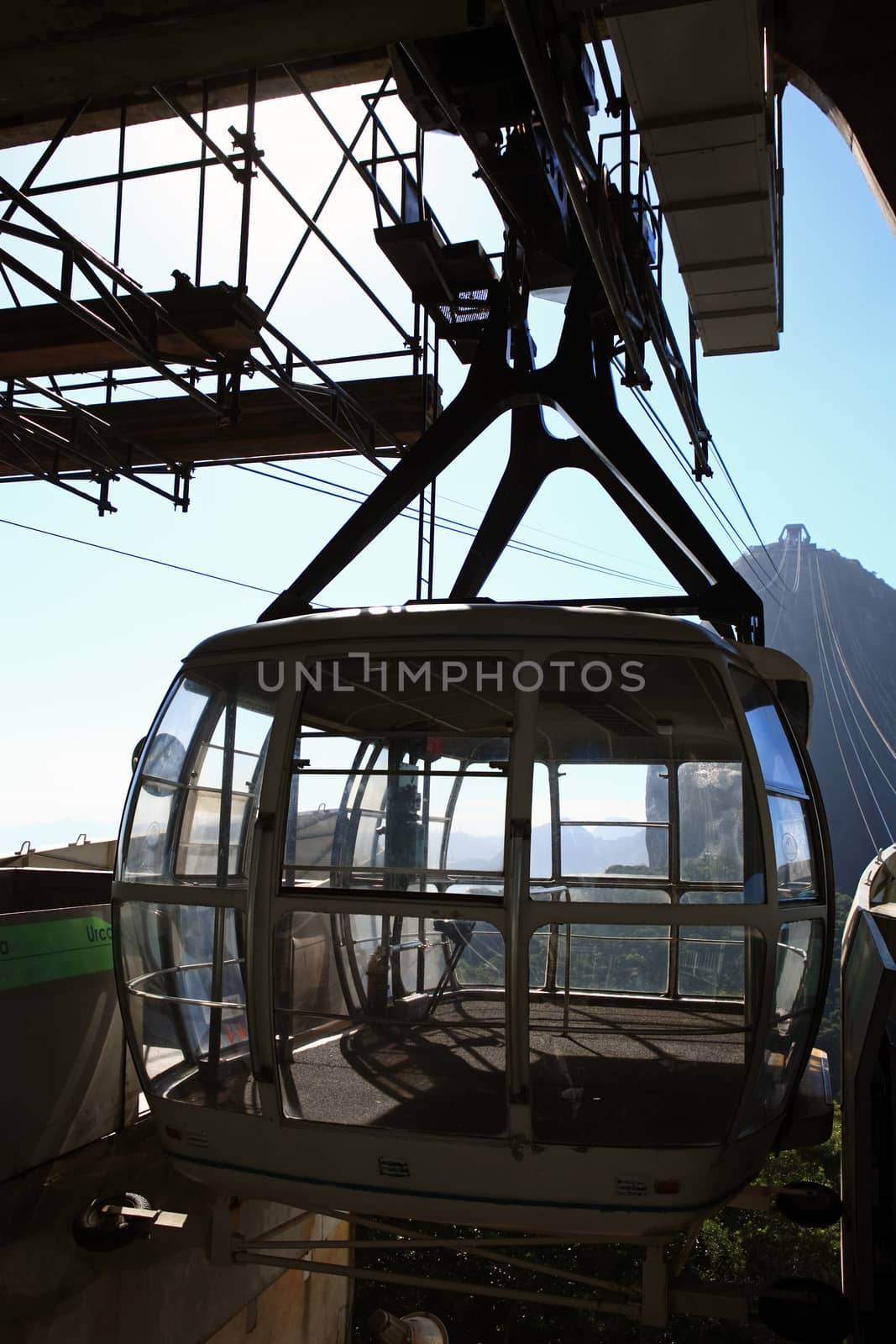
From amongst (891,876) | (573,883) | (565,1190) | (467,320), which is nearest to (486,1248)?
(565,1190)

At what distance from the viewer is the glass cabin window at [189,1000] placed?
397 centimetres

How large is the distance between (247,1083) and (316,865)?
3.04ft

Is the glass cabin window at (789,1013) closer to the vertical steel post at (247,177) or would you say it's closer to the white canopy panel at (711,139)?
the white canopy panel at (711,139)

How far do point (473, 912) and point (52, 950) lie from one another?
2566 mm

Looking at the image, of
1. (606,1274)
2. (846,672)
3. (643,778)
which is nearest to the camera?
(643,778)

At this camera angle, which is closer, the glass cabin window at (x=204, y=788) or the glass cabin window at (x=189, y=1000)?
the glass cabin window at (x=189, y=1000)

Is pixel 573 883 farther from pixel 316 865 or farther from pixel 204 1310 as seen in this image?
pixel 204 1310

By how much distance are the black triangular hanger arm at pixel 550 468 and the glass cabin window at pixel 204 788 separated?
113 centimetres

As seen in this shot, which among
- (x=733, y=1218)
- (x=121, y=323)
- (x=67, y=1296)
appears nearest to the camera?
(x=67, y=1296)

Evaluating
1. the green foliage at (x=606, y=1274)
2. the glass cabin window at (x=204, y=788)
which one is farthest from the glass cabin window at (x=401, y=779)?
the green foliage at (x=606, y=1274)

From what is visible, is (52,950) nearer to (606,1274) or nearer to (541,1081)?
(541,1081)

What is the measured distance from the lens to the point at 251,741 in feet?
13.5

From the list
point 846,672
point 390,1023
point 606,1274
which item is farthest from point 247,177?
point 846,672

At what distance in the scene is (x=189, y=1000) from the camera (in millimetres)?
4047
